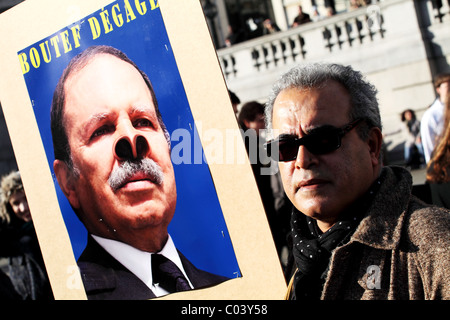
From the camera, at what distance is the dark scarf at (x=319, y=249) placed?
1533mm

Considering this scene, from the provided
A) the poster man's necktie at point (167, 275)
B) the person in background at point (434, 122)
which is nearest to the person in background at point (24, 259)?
the poster man's necktie at point (167, 275)

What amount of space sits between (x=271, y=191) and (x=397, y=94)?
24.4 feet

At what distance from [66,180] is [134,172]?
0.36 metres

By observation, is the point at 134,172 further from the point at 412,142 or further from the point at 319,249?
the point at 412,142

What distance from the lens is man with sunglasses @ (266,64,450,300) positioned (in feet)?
4.67

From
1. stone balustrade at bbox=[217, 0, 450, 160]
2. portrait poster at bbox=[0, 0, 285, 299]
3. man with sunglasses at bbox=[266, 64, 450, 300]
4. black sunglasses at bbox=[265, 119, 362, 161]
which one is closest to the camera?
man with sunglasses at bbox=[266, 64, 450, 300]

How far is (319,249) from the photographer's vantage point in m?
1.57

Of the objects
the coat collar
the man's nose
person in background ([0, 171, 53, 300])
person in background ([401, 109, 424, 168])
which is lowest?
person in background ([401, 109, 424, 168])

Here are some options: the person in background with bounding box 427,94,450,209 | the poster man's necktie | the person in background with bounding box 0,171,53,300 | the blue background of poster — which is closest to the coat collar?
the blue background of poster

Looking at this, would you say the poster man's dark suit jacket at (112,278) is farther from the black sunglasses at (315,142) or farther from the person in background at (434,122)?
the person in background at (434,122)

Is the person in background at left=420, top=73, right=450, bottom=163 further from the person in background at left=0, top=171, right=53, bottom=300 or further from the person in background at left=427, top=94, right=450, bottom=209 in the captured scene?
the person in background at left=0, top=171, right=53, bottom=300

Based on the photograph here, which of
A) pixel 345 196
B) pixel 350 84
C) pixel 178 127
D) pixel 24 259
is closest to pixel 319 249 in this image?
pixel 345 196

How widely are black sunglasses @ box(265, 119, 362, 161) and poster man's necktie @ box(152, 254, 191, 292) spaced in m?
0.70
